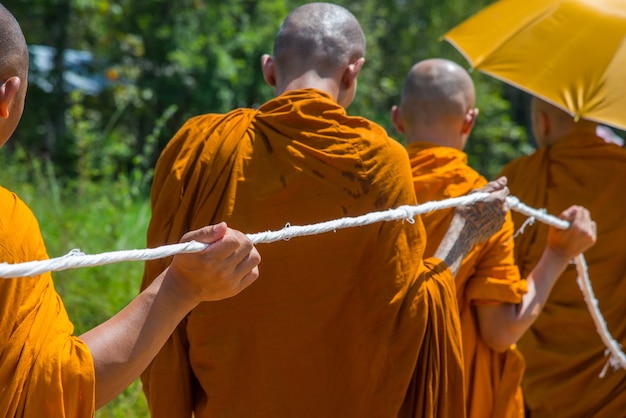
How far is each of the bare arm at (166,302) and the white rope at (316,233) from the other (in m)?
0.04

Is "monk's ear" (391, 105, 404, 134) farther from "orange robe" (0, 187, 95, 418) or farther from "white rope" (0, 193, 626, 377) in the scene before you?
"orange robe" (0, 187, 95, 418)

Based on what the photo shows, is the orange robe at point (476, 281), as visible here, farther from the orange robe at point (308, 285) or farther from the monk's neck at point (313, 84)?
the monk's neck at point (313, 84)

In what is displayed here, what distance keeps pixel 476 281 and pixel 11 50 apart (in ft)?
6.02

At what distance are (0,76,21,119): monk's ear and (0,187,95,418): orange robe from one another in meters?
0.16

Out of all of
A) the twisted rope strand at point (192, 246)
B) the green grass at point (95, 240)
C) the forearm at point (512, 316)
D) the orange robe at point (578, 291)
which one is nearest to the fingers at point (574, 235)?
the forearm at point (512, 316)

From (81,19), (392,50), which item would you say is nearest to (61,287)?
(81,19)

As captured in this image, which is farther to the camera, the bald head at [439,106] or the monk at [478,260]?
the bald head at [439,106]

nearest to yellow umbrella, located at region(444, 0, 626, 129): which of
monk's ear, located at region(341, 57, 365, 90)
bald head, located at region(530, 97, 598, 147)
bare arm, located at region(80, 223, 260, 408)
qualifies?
bald head, located at region(530, 97, 598, 147)

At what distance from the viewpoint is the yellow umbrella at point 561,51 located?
11.9 feet

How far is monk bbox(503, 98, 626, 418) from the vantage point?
385 centimetres

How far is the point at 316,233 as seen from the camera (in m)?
2.28

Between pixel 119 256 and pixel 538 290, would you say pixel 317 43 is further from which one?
pixel 119 256

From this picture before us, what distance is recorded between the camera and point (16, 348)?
1.74m

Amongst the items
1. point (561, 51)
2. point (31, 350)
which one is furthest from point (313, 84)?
point (561, 51)
